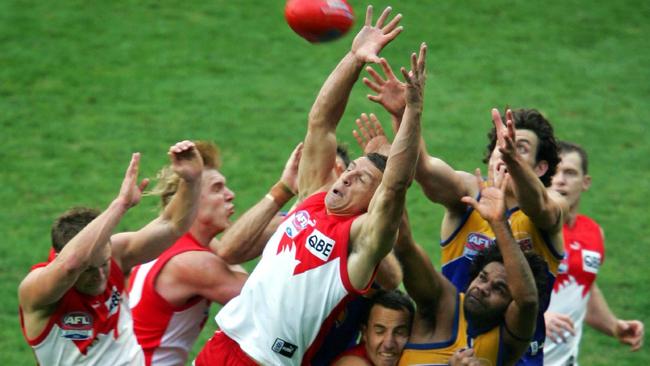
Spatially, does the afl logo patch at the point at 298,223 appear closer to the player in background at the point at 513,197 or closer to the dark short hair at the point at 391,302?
the dark short hair at the point at 391,302

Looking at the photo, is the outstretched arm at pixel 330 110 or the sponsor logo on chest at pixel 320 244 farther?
the outstretched arm at pixel 330 110

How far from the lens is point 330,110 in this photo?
7328 mm

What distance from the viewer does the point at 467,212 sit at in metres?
7.44

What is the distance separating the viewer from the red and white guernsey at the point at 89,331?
23.2ft

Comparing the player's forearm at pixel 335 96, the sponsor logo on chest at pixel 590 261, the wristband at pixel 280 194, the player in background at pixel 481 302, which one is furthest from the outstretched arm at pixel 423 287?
the sponsor logo on chest at pixel 590 261

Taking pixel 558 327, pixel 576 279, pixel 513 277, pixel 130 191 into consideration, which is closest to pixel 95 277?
pixel 130 191

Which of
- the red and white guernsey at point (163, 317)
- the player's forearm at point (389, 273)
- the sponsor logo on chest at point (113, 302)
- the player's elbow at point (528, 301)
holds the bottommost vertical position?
the red and white guernsey at point (163, 317)

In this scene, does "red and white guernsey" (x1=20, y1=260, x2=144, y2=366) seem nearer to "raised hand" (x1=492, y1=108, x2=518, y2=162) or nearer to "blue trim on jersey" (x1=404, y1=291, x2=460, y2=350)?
"blue trim on jersey" (x1=404, y1=291, x2=460, y2=350)

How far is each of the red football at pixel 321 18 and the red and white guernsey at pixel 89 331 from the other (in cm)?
185

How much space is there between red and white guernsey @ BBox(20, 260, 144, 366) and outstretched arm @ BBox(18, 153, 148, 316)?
0.16 metres

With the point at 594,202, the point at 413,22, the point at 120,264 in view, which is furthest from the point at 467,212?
the point at 413,22

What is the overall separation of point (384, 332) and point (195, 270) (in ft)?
4.72

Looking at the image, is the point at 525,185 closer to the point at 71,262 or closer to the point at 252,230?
the point at 252,230

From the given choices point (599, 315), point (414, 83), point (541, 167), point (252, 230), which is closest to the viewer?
point (414, 83)
